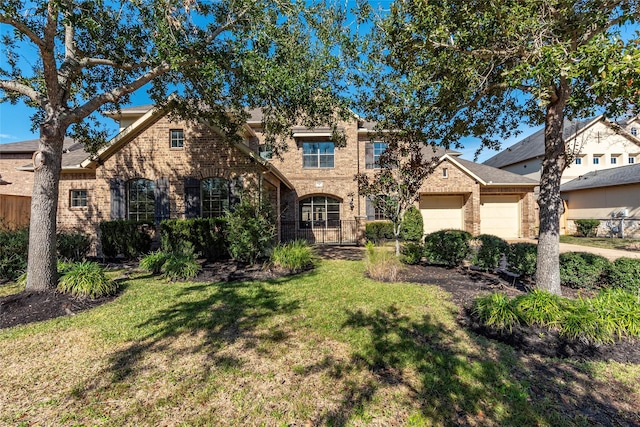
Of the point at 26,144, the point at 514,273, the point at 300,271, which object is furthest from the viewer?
the point at 26,144

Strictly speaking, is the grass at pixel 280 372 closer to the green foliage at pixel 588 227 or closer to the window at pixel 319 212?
the window at pixel 319 212

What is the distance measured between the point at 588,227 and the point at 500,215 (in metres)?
6.31

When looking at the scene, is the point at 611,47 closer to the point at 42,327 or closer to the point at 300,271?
the point at 300,271

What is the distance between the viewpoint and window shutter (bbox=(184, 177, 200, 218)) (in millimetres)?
10688

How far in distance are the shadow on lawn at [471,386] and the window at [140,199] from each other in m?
10.5

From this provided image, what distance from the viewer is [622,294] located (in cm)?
454

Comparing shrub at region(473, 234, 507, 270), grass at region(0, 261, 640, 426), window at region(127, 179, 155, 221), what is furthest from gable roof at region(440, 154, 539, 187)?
window at region(127, 179, 155, 221)

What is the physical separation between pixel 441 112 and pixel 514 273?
180 inches

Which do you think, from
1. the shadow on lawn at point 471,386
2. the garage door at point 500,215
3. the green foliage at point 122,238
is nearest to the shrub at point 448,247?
the shadow on lawn at point 471,386

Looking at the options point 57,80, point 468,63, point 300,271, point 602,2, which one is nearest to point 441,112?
point 468,63

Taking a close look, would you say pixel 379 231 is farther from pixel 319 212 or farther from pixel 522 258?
pixel 522 258

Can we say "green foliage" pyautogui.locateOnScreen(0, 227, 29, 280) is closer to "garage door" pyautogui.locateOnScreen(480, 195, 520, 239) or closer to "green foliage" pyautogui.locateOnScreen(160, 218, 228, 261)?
"green foliage" pyautogui.locateOnScreen(160, 218, 228, 261)

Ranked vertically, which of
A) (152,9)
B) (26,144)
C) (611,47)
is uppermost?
(26,144)

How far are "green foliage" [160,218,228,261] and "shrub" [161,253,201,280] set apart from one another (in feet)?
6.45
